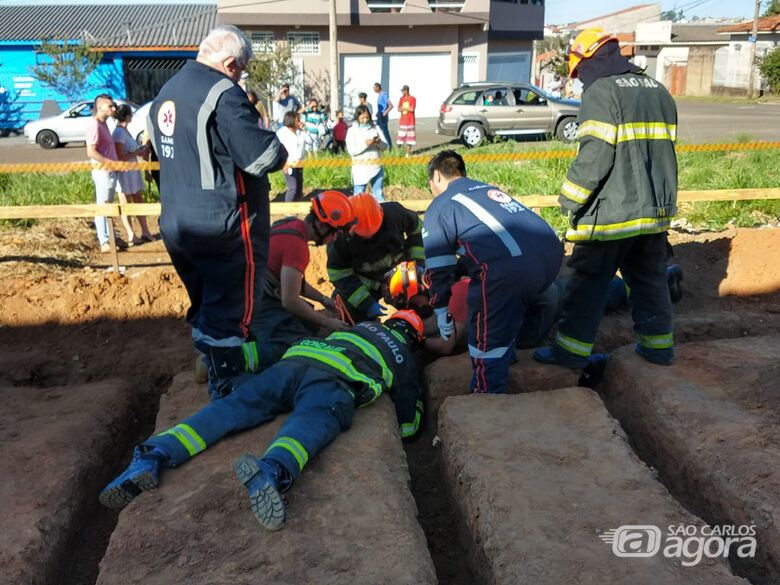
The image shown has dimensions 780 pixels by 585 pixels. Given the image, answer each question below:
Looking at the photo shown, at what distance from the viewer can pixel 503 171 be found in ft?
30.6

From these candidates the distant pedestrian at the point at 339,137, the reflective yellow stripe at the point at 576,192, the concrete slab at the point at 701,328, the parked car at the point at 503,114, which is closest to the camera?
the reflective yellow stripe at the point at 576,192

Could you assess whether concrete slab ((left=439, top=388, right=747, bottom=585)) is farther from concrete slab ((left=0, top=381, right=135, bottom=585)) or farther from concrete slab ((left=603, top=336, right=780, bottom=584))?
concrete slab ((left=0, top=381, right=135, bottom=585))

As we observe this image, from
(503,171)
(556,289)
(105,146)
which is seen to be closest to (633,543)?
(556,289)

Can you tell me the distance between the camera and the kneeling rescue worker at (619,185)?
11.5ft

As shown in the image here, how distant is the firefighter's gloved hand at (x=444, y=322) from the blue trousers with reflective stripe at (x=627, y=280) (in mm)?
661

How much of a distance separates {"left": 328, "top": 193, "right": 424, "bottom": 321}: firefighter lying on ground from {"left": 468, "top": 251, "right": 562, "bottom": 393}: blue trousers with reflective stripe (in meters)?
1.21

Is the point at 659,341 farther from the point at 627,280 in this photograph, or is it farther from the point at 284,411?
the point at 284,411

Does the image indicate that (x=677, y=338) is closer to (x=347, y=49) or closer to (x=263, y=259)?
(x=263, y=259)

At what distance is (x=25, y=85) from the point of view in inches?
965

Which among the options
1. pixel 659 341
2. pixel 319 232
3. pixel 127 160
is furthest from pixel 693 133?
pixel 319 232

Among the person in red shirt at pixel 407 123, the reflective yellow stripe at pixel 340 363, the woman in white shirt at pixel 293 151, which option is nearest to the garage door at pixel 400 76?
the person in red shirt at pixel 407 123

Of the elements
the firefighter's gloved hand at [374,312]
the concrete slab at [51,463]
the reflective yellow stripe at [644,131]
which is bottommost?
the concrete slab at [51,463]

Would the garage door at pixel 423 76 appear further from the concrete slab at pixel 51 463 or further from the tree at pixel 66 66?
the concrete slab at pixel 51 463

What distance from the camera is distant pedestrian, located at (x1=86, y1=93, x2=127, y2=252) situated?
23.8ft
